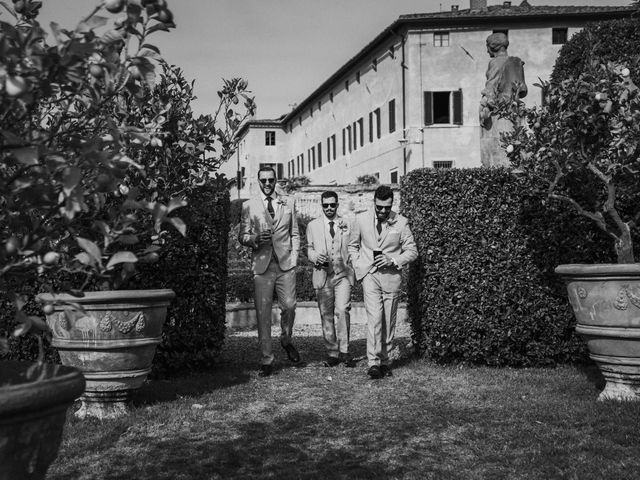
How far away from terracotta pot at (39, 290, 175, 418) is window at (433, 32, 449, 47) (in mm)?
26325

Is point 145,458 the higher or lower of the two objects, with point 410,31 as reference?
lower

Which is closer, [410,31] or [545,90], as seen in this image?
[545,90]

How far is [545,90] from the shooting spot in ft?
20.5

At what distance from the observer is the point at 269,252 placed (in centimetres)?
782

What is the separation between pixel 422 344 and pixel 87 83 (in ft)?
22.1

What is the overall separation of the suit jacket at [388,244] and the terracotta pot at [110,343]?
2555 millimetres

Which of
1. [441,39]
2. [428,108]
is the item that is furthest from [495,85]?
[441,39]

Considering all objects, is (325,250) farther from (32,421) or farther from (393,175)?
(393,175)

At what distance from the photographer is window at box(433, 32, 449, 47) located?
2983 centimetres

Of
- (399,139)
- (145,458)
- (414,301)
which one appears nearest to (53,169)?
(145,458)

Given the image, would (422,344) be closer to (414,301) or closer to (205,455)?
(414,301)

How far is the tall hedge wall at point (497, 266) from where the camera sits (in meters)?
7.50

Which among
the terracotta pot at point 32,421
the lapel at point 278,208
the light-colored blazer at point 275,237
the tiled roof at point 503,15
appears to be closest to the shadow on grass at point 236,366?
the light-colored blazer at point 275,237

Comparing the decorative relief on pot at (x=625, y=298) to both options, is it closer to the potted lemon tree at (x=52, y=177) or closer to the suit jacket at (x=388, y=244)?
the suit jacket at (x=388, y=244)
